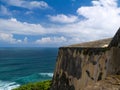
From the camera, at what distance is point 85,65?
8766mm

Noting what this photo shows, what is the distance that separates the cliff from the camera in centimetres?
718

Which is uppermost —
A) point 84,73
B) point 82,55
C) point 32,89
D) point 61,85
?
point 82,55

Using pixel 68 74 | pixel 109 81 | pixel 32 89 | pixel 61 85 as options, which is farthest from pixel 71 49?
pixel 32 89

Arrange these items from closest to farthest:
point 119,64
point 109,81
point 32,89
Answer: point 109,81 < point 119,64 < point 32,89

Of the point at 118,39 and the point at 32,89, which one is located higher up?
the point at 118,39

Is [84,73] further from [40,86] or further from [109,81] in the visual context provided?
[40,86]

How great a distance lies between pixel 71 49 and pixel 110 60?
2975 millimetres

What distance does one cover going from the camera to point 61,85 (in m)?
10.8

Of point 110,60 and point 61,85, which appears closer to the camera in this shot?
point 110,60

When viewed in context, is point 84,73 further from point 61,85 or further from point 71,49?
point 61,85

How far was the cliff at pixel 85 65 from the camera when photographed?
718 centimetres

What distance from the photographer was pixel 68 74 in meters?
10.1

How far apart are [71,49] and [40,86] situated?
2662 cm

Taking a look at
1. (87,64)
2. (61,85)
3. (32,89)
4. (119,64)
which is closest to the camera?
(119,64)
